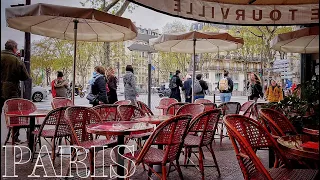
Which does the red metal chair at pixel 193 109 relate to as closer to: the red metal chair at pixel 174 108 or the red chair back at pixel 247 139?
the red metal chair at pixel 174 108

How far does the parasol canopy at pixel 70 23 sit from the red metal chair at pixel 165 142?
2533 mm

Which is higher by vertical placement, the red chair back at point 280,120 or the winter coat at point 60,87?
the winter coat at point 60,87

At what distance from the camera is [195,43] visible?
8.39 m

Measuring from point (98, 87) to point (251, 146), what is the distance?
543cm

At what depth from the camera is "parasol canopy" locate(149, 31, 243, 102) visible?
698 cm

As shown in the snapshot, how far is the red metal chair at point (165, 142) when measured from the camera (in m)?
3.17

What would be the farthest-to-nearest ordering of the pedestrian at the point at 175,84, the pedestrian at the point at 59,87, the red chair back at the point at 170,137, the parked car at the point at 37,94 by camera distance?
the parked car at the point at 37,94 < the pedestrian at the point at 175,84 < the pedestrian at the point at 59,87 < the red chair back at the point at 170,137

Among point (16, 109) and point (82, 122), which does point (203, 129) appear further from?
point (16, 109)

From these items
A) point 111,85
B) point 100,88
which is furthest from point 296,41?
→ point 111,85

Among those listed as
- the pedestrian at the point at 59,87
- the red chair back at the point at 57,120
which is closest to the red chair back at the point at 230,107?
the red chair back at the point at 57,120

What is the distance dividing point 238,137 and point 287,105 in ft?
5.95

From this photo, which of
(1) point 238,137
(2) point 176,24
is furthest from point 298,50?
(2) point 176,24

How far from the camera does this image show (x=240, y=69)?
55000mm

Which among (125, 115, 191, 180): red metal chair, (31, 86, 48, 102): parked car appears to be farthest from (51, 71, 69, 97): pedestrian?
(31, 86, 48, 102): parked car
